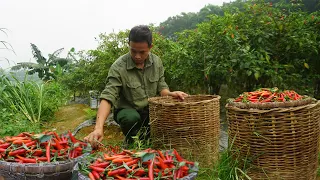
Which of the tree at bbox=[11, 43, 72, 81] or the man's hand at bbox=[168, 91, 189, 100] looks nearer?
the man's hand at bbox=[168, 91, 189, 100]

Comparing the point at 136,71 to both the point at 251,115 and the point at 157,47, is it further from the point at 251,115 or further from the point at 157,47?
the point at 157,47

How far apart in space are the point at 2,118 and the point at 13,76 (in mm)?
955

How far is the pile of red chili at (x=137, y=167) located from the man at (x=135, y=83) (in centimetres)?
108

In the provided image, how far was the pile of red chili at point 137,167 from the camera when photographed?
207 cm

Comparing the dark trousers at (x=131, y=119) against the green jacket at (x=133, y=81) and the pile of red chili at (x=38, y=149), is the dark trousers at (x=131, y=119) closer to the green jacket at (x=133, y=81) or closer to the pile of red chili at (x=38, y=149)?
the green jacket at (x=133, y=81)

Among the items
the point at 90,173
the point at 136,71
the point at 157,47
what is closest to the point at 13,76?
the point at 157,47

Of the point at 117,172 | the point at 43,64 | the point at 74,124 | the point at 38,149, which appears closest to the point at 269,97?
the point at 117,172

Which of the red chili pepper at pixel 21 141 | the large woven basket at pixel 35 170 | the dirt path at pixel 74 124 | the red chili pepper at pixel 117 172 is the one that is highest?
the red chili pepper at pixel 21 141

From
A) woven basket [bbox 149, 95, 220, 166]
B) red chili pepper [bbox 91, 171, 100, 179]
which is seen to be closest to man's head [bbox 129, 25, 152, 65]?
woven basket [bbox 149, 95, 220, 166]

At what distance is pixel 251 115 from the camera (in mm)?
2578

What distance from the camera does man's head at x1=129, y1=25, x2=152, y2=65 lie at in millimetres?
3264

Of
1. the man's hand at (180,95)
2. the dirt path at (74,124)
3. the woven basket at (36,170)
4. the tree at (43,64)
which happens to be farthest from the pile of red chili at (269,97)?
the tree at (43,64)

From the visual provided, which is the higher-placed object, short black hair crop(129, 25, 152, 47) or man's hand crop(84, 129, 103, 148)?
short black hair crop(129, 25, 152, 47)

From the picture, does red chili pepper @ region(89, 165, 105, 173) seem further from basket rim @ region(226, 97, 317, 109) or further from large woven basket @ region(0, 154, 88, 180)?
basket rim @ region(226, 97, 317, 109)
